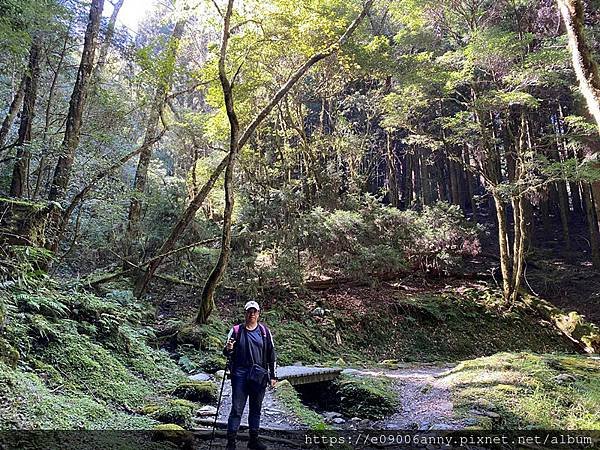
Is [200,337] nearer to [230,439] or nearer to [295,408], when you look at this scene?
[295,408]

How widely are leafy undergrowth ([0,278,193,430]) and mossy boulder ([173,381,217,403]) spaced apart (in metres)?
0.17

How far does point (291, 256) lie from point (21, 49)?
7730mm

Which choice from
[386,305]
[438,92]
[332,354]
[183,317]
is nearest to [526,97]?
[438,92]

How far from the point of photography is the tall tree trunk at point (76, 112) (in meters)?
8.24

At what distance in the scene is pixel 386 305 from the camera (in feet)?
45.2

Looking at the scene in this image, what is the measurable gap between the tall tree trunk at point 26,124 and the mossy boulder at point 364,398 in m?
6.90

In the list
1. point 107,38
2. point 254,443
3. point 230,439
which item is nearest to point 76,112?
point 107,38

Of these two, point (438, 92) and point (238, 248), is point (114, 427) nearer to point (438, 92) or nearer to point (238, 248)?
point (238, 248)

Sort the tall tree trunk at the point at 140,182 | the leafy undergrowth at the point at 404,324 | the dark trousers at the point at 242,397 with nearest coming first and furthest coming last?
the dark trousers at the point at 242,397, the tall tree trunk at the point at 140,182, the leafy undergrowth at the point at 404,324

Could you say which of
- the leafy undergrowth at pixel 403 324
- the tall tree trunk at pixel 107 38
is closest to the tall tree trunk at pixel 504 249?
the leafy undergrowth at pixel 403 324

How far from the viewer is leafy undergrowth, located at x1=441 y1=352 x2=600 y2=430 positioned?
577cm

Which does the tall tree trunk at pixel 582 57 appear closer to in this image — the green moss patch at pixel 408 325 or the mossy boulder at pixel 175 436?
the mossy boulder at pixel 175 436

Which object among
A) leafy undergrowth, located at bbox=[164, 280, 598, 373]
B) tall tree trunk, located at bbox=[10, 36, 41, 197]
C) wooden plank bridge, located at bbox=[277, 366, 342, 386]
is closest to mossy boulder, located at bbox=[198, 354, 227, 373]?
wooden plank bridge, located at bbox=[277, 366, 342, 386]

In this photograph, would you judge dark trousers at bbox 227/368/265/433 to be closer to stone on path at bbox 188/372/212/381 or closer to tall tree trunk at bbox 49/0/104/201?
stone on path at bbox 188/372/212/381
